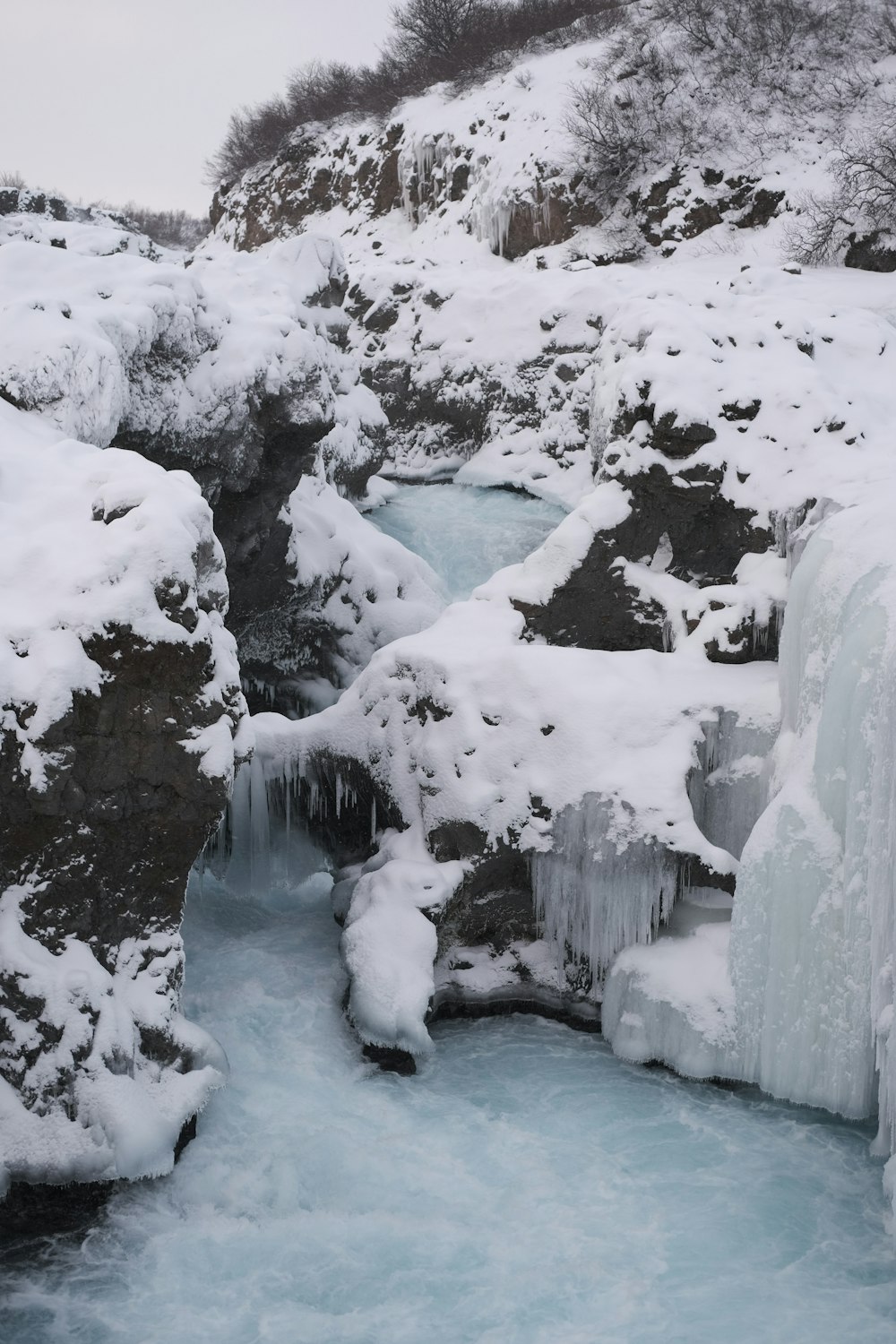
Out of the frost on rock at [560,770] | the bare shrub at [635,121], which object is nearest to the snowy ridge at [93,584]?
the frost on rock at [560,770]

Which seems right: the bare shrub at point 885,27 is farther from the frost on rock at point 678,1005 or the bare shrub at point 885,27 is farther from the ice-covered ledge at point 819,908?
the frost on rock at point 678,1005

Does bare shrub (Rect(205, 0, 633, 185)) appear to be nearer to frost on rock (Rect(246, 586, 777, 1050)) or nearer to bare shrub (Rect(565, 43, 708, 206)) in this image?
bare shrub (Rect(565, 43, 708, 206))

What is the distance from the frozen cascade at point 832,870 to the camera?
19.4 ft

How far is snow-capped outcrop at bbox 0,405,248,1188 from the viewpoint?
18.3 feet

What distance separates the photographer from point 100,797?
5.75 m

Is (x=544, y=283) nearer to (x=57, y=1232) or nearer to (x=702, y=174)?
(x=702, y=174)

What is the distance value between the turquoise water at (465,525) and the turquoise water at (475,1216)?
7.04 meters

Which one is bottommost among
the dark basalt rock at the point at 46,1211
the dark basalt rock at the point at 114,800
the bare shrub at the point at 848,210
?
the dark basalt rock at the point at 46,1211

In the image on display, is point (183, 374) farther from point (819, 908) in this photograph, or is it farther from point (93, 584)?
point (819, 908)

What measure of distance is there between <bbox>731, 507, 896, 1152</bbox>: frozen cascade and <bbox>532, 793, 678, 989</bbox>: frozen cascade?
0.65 metres

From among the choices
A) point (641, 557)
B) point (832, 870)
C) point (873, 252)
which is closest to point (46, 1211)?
point (832, 870)

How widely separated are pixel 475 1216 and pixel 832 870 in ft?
8.96

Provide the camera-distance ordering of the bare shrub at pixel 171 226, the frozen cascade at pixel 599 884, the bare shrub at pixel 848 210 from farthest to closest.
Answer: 1. the bare shrub at pixel 171 226
2. the bare shrub at pixel 848 210
3. the frozen cascade at pixel 599 884

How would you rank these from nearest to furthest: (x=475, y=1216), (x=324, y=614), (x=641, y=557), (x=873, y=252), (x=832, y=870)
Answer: (x=475, y=1216) → (x=832, y=870) → (x=641, y=557) → (x=324, y=614) → (x=873, y=252)
